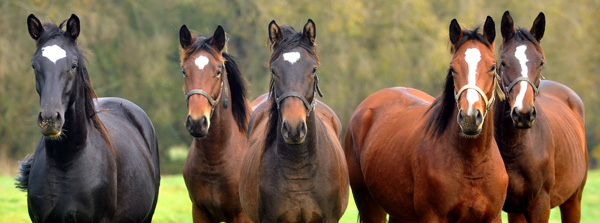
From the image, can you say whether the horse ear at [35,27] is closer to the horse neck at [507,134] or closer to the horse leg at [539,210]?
the horse neck at [507,134]

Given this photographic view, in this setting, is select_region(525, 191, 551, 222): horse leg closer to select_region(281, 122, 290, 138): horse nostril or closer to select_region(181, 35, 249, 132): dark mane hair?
select_region(281, 122, 290, 138): horse nostril

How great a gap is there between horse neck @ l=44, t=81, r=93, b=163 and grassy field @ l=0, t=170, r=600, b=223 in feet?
16.0

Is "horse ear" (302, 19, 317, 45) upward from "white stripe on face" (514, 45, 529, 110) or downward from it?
upward

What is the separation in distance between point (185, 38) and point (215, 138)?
956 millimetres

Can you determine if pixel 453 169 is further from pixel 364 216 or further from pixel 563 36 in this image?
pixel 563 36

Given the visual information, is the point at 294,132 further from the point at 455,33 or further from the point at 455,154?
the point at 455,33

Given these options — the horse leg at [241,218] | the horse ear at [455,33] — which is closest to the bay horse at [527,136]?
the horse ear at [455,33]

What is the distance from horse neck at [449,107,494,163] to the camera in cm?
575

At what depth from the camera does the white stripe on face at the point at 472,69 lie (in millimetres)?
5387

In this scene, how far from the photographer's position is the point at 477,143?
575 centimetres

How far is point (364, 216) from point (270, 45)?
261 cm

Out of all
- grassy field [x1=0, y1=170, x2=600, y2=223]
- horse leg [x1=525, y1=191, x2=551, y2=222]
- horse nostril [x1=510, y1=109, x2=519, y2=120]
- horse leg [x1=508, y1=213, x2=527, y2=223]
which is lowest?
grassy field [x1=0, y1=170, x2=600, y2=223]

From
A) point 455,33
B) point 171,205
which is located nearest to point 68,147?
point 455,33

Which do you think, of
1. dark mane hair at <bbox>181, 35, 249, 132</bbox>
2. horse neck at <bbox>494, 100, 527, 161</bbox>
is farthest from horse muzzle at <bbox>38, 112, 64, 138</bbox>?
horse neck at <bbox>494, 100, 527, 161</bbox>
